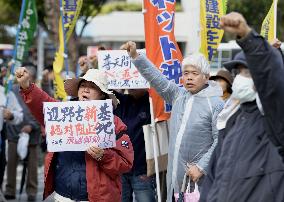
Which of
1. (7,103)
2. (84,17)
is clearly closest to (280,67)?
(7,103)

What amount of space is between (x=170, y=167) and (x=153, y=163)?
42.2 inches

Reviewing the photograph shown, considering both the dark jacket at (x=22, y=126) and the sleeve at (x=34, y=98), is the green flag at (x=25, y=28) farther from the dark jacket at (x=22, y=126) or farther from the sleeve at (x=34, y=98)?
the sleeve at (x=34, y=98)

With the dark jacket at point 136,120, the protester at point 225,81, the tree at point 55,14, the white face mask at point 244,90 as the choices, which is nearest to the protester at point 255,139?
the white face mask at point 244,90

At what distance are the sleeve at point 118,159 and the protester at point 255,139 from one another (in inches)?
57.5

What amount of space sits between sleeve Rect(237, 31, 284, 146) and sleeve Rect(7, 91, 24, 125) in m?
7.45

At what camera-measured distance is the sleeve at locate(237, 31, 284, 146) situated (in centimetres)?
396

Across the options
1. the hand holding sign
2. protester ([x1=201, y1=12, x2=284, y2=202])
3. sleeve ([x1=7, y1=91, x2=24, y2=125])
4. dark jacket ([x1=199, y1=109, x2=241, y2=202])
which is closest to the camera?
protester ([x1=201, y1=12, x2=284, y2=202])

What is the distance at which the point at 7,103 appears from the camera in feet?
36.5

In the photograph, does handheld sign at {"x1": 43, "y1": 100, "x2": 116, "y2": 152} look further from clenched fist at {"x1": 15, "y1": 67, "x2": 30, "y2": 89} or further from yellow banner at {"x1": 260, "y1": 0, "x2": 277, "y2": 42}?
yellow banner at {"x1": 260, "y1": 0, "x2": 277, "y2": 42}

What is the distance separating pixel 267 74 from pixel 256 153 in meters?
0.53

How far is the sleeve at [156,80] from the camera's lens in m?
6.62

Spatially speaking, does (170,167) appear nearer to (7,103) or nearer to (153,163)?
(153,163)

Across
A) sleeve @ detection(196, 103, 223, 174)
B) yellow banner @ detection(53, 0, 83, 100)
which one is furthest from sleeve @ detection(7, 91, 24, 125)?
sleeve @ detection(196, 103, 223, 174)

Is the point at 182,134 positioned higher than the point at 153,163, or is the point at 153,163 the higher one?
the point at 182,134
